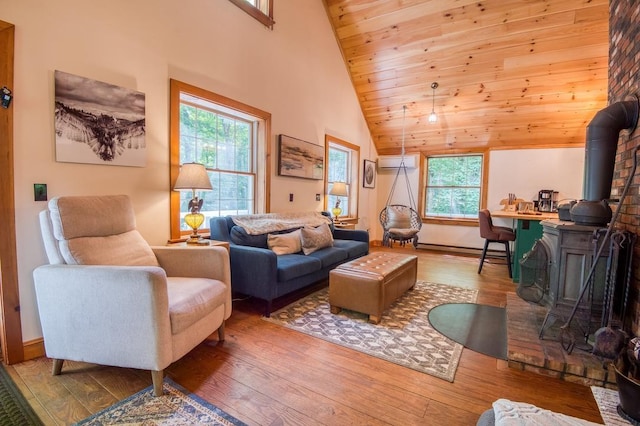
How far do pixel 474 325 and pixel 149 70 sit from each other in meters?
3.47

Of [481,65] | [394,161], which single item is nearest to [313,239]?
[481,65]

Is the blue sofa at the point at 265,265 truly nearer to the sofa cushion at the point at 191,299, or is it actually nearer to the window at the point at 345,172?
the sofa cushion at the point at 191,299

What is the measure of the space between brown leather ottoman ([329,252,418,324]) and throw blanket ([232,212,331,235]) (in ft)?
3.07

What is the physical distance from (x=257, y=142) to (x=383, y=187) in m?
3.71

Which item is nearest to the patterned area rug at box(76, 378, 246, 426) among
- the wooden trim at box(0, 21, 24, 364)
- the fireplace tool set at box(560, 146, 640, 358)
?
the wooden trim at box(0, 21, 24, 364)

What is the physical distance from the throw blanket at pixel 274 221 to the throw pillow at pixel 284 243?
0.11m

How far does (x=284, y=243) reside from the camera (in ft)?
10.8

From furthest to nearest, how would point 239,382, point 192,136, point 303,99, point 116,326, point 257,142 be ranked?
point 303,99, point 257,142, point 192,136, point 239,382, point 116,326

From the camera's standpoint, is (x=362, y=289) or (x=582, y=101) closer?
(x=362, y=289)

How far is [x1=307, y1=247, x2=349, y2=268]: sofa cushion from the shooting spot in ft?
10.7

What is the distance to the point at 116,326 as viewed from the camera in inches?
63.2

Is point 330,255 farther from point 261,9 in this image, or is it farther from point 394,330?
point 261,9

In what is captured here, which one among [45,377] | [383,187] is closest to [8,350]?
[45,377]

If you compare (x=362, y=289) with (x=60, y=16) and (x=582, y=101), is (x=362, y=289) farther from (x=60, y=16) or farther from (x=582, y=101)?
(x=582, y=101)
